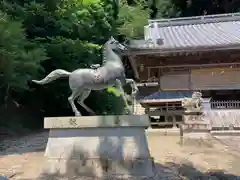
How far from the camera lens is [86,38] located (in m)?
15.6

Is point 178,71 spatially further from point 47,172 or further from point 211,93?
point 47,172

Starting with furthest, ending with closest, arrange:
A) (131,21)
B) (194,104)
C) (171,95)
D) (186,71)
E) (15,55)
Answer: (131,21)
(186,71)
(171,95)
(194,104)
(15,55)

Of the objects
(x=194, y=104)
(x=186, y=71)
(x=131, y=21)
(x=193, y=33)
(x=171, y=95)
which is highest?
(x=193, y=33)

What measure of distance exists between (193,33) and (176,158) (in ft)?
29.3

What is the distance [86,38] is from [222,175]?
1062 cm

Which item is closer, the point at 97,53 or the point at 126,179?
the point at 126,179

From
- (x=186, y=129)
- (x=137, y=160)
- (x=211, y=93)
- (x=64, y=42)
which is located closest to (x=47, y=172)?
(x=137, y=160)

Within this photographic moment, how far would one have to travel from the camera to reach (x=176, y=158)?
837 centimetres

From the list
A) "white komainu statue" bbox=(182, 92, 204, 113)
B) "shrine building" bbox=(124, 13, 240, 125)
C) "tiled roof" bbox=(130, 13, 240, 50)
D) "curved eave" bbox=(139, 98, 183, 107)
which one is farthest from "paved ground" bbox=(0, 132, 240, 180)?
"tiled roof" bbox=(130, 13, 240, 50)

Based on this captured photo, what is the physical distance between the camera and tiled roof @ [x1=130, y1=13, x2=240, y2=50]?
464 inches

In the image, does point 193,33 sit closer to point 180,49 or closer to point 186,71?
point 186,71

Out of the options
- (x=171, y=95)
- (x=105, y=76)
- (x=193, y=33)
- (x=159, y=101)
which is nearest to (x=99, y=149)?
(x=105, y=76)

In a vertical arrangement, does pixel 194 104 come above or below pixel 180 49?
below

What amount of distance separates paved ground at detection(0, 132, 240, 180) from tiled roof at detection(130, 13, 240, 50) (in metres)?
3.33
